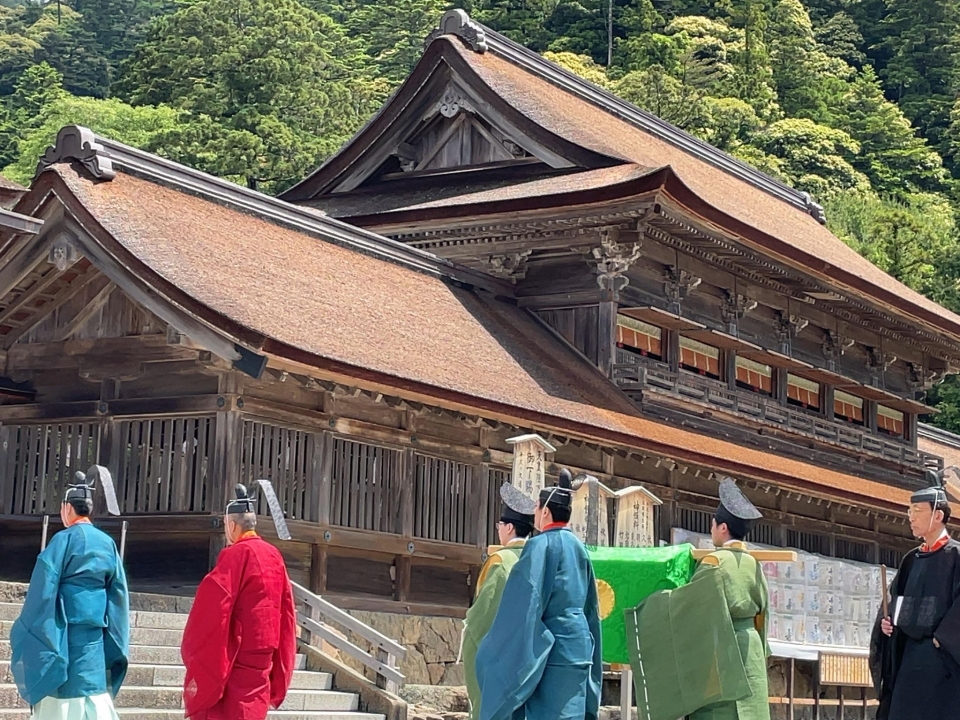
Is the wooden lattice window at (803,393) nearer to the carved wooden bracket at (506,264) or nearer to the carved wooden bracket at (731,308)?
the carved wooden bracket at (731,308)

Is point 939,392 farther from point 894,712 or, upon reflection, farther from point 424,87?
point 894,712

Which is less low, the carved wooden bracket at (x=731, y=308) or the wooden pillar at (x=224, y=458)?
the carved wooden bracket at (x=731, y=308)

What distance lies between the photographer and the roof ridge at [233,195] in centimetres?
1490

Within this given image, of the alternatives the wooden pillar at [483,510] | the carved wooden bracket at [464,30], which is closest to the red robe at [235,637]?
the wooden pillar at [483,510]

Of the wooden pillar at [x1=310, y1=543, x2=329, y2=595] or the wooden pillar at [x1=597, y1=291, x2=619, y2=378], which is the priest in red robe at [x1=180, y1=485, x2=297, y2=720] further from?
the wooden pillar at [x1=597, y1=291, x2=619, y2=378]

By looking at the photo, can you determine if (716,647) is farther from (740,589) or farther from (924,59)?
(924,59)

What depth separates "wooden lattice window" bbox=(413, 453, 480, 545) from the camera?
53.1 feet

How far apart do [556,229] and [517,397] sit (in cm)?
409

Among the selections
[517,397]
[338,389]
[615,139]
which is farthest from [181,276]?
[615,139]

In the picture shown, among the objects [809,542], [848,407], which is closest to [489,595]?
[809,542]

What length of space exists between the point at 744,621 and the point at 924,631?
1.21 meters

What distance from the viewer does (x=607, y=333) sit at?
65.1 feet

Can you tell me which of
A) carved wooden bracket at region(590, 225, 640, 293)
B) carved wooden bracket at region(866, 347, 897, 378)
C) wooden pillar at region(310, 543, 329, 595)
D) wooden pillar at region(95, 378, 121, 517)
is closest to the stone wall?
wooden pillar at region(310, 543, 329, 595)

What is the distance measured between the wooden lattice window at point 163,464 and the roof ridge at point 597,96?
969 centimetres
